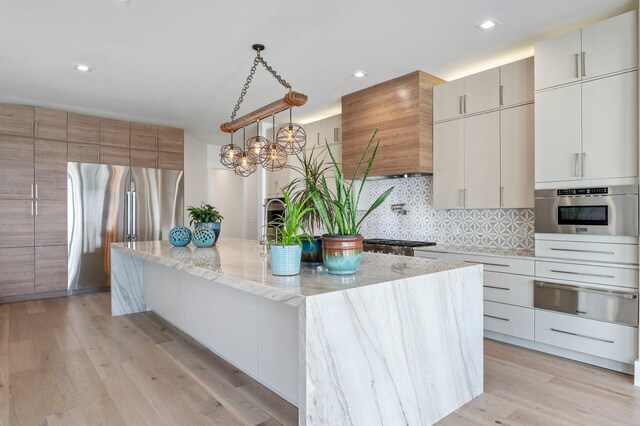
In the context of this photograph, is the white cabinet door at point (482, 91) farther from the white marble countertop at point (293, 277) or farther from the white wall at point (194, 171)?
the white wall at point (194, 171)

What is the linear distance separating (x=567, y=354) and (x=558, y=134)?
1691mm

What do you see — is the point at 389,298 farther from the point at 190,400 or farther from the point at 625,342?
the point at 625,342

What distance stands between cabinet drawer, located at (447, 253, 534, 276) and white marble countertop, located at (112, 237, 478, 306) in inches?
48.0

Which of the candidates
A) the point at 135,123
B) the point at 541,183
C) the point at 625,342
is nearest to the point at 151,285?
the point at 135,123

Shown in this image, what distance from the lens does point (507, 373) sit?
261cm

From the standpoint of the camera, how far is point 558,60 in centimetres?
289

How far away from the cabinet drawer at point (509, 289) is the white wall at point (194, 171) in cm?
531

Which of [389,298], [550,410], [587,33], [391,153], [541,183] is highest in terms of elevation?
[587,33]

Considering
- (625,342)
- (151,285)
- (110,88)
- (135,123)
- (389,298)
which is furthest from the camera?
(135,123)

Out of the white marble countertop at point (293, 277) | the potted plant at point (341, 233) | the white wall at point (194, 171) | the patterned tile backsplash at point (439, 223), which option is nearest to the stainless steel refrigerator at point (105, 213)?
the white wall at point (194, 171)

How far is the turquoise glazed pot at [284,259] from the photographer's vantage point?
182cm

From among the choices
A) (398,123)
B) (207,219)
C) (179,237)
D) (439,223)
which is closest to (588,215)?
(439,223)

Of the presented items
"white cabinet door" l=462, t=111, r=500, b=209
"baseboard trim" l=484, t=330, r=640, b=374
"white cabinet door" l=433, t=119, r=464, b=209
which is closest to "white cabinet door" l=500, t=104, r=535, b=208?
"white cabinet door" l=462, t=111, r=500, b=209

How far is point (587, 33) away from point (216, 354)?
3.64m
